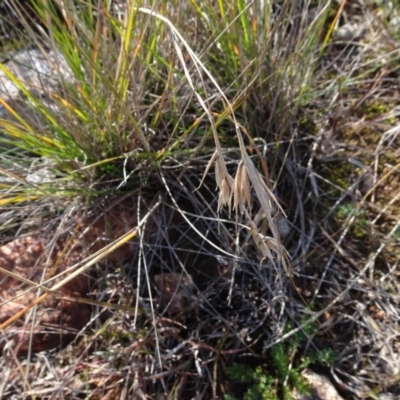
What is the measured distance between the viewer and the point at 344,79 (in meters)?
1.37

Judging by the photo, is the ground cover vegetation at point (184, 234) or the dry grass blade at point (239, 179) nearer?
the dry grass blade at point (239, 179)

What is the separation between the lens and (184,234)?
1.18m

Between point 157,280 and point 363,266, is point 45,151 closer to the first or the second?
point 157,280

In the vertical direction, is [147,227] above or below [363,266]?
above

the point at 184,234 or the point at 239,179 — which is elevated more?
the point at 239,179

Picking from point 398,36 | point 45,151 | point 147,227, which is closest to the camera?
point 45,151

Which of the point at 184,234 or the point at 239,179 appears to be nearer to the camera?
the point at 239,179

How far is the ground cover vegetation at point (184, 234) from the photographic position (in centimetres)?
108

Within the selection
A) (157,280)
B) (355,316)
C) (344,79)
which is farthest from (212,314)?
(344,79)

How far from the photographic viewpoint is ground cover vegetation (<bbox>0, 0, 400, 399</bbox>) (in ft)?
3.54

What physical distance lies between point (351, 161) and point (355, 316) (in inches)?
14.0

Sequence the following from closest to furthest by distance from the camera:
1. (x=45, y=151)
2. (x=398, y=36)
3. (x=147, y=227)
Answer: (x=45, y=151), (x=147, y=227), (x=398, y=36)

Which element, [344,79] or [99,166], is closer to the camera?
[99,166]

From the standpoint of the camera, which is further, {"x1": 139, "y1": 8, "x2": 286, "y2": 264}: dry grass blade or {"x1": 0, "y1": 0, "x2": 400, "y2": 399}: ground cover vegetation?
{"x1": 0, "y1": 0, "x2": 400, "y2": 399}: ground cover vegetation
